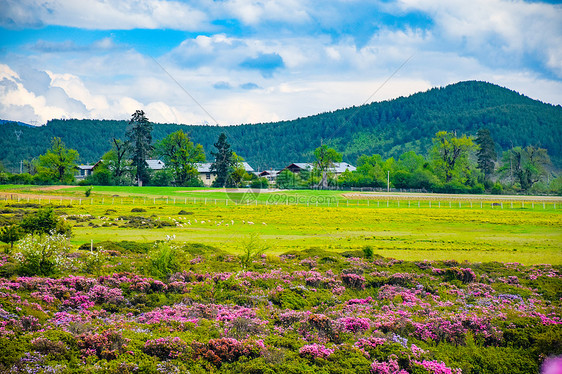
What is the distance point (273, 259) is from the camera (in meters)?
22.0

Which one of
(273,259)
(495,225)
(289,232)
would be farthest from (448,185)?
(273,259)

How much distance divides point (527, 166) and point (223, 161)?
7447cm

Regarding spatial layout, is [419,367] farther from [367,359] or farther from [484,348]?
[484,348]

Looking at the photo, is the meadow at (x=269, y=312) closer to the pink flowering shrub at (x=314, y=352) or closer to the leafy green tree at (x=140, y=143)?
the pink flowering shrub at (x=314, y=352)

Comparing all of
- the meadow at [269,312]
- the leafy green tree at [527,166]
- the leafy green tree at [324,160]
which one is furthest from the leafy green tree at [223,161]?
the meadow at [269,312]

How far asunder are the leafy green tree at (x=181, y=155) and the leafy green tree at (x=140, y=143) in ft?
12.1

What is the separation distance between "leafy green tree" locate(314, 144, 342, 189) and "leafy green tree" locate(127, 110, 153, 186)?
41.6 meters

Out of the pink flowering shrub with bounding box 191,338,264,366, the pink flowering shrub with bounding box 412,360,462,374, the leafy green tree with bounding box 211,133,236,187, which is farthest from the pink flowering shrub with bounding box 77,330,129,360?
the leafy green tree with bounding box 211,133,236,187

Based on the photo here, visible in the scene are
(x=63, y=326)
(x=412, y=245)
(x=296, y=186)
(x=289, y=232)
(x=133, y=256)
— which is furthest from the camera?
(x=296, y=186)

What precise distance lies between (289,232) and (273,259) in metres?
15.3

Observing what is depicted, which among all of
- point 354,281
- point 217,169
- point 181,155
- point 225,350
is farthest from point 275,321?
point 217,169

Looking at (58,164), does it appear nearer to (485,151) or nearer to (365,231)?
(365,231)

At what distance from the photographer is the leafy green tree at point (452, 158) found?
4493 inches

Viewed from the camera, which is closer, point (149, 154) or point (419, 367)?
point (419, 367)
